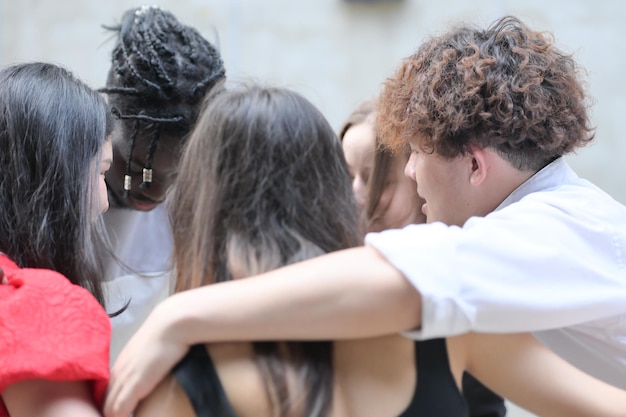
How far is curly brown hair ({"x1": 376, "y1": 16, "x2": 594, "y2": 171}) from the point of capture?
149 centimetres

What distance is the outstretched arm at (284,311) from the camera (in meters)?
1.00

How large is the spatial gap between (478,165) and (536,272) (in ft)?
1.40

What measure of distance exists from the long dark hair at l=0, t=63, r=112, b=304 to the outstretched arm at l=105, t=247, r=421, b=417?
394 mm

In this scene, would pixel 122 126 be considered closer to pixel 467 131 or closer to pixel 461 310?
pixel 467 131

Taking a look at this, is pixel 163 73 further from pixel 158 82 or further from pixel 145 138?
pixel 145 138

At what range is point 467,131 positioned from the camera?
4.96 feet

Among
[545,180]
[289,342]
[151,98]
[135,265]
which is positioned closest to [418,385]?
[289,342]

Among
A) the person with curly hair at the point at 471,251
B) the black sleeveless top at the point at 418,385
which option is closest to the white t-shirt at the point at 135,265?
the person with curly hair at the point at 471,251

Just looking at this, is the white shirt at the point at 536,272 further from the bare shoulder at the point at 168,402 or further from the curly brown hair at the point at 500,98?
the bare shoulder at the point at 168,402

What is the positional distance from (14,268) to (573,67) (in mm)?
1102

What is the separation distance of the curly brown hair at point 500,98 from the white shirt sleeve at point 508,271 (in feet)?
0.78

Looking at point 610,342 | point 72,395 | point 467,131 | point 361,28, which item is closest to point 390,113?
point 467,131

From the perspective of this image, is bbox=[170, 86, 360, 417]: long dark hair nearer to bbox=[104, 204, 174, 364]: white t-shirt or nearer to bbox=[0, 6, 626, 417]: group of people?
bbox=[0, 6, 626, 417]: group of people

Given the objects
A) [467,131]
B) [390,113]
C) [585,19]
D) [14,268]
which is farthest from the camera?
[585,19]
